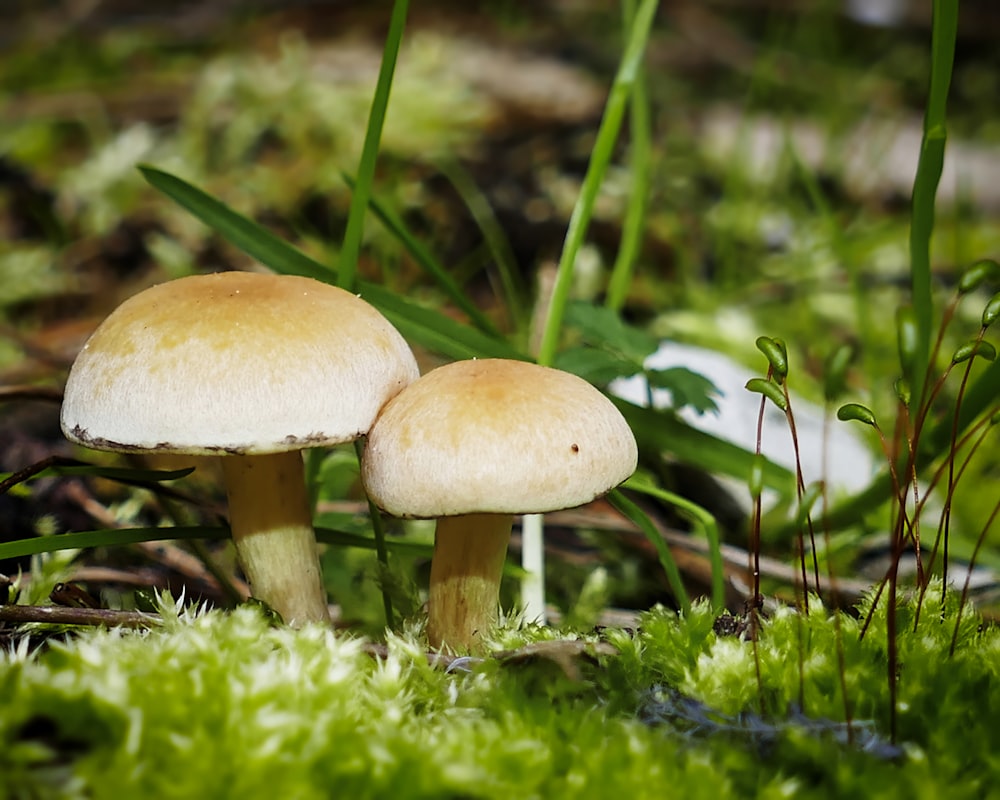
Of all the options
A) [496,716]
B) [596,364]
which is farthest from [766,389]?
[596,364]

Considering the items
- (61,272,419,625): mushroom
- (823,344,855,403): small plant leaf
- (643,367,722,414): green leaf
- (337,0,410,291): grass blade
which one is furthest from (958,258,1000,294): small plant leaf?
(337,0,410,291): grass blade

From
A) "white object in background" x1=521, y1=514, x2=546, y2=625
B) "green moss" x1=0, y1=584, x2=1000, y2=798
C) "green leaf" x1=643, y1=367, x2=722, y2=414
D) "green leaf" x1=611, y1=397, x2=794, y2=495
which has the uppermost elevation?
"green leaf" x1=643, y1=367, x2=722, y2=414

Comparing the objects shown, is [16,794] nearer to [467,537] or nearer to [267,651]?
[267,651]

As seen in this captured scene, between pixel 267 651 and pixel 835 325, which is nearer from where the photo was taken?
pixel 267 651

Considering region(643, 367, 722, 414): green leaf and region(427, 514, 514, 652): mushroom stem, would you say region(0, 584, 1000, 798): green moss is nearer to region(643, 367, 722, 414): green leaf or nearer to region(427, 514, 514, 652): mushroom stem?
region(427, 514, 514, 652): mushroom stem

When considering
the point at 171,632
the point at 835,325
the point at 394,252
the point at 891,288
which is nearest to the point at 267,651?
the point at 171,632

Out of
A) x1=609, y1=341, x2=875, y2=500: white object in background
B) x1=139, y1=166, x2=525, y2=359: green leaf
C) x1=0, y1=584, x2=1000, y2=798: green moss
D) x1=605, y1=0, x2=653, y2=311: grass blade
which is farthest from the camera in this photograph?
x1=609, y1=341, x2=875, y2=500: white object in background

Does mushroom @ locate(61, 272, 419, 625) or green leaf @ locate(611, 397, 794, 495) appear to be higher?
mushroom @ locate(61, 272, 419, 625)
